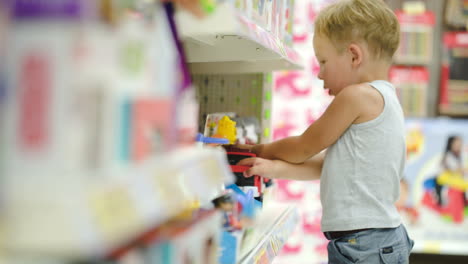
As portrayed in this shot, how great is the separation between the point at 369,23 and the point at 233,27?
2.76 ft

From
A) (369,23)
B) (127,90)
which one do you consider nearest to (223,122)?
(369,23)

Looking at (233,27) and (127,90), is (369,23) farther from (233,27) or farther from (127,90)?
(127,90)

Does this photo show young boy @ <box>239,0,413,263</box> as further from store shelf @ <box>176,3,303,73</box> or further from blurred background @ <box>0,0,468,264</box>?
blurred background @ <box>0,0,468,264</box>

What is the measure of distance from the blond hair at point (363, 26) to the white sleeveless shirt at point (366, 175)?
13cm

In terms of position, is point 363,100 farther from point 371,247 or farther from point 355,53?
point 371,247

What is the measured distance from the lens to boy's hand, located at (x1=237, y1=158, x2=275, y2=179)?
51.7 inches

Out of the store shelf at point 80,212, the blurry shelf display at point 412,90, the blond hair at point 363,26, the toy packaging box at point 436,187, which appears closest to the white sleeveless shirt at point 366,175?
the blond hair at point 363,26

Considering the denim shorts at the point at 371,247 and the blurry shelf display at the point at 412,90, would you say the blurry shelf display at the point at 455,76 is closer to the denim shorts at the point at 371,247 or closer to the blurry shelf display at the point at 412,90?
the blurry shelf display at the point at 412,90

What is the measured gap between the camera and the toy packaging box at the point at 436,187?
322 cm

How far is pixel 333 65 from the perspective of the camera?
143 centimetres

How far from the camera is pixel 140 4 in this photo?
0.48m

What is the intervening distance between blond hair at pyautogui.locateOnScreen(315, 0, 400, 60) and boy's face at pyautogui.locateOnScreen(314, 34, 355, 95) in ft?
0.06

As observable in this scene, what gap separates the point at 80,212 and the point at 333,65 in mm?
1199

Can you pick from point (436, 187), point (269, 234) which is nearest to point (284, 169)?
point (269, 234)
